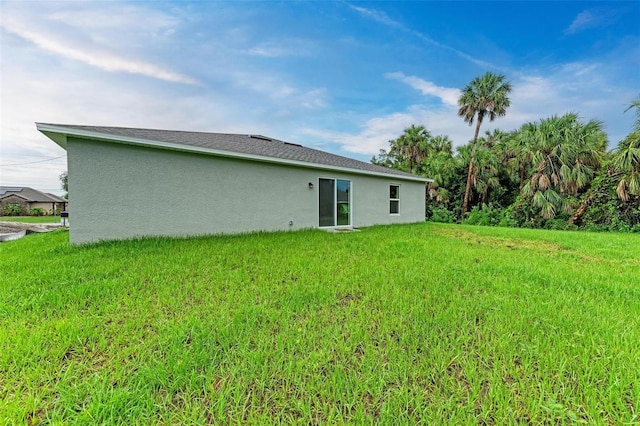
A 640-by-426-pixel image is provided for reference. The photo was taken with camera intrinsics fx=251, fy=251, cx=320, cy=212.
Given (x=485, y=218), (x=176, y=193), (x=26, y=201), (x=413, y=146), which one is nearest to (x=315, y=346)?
(x=176, y=193)

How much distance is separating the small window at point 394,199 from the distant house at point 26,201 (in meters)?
41.3

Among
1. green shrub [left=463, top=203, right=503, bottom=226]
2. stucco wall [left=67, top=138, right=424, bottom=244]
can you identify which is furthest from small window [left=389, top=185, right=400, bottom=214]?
green shrub [left=463, top=203, right=503, bottom=226]

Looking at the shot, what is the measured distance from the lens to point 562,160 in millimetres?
13016

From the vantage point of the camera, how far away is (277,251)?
17.7 ft

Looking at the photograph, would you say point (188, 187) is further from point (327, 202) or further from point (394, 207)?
point (394, 207)

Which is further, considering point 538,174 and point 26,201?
point 26,201

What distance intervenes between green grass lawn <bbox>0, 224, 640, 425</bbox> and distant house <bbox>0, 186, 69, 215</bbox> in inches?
1632

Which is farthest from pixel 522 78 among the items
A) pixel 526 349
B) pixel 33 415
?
pixel 33 415

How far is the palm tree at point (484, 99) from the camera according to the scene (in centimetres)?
1480

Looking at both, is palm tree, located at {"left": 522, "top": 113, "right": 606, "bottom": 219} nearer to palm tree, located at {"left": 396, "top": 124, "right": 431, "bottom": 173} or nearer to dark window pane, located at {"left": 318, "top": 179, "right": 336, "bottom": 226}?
palm tree, located at {"left": 396, "top": 124, "right": 431, "bottom": 173}

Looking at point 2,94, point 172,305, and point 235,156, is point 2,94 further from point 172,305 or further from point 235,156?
point 172,305

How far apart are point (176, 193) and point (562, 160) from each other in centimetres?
1769

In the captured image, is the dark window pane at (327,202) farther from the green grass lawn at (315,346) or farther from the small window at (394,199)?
the green grass lawn at (315,346)

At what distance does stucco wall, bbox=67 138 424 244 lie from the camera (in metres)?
5.65
